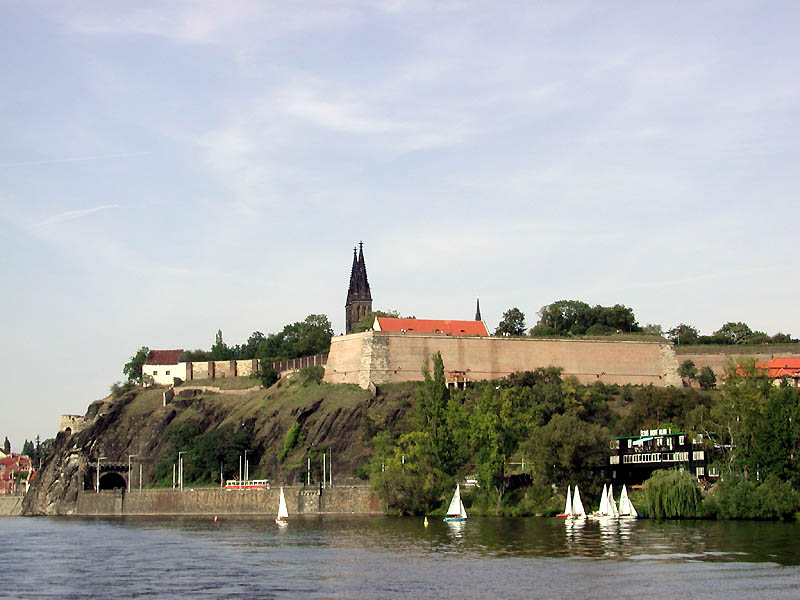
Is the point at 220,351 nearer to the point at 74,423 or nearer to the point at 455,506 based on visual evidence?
the point at 74,423

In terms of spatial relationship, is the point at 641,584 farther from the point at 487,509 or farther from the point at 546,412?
the point at 546,412

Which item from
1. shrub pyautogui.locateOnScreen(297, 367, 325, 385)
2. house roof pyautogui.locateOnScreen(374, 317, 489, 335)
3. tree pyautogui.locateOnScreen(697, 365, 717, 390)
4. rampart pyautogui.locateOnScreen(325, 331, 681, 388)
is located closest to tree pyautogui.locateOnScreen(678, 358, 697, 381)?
rampart pyautogui.locateOnScreen(325, 331, 681, 388)

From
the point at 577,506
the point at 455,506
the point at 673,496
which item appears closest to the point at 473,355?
the point at 455,506

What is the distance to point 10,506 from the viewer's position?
163 m

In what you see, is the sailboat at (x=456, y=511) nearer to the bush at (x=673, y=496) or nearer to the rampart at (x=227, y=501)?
the bush at (x=673, y=496)

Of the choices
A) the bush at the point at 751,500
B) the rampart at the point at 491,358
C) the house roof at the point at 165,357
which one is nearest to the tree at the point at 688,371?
the rampart at the point at 491,358

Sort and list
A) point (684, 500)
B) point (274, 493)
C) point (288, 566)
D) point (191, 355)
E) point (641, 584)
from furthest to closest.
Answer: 1. point (191, 355)
2. point (274, 493)
3. point (684, 500)
4. point (288, 566)
5. point (641, 584)

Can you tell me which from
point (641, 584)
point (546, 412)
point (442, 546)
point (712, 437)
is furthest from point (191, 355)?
point (641, 584)

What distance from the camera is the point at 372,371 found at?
138m

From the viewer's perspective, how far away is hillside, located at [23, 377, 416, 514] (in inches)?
5098

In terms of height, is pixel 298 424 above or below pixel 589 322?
below

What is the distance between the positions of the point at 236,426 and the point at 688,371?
54381mm

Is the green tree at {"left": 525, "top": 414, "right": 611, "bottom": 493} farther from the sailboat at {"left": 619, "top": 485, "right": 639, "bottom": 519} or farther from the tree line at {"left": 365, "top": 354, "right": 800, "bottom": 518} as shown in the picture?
the sailboat at {"left": 619, "top": 485, "right": 639, "bottom": 519}

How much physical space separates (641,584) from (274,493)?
71555 millimetres
